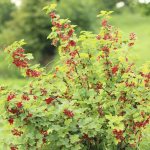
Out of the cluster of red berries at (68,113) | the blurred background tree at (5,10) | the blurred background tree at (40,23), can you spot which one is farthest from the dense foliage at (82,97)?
the blurred background tree at (5,10)

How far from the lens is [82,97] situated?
22.6 feet

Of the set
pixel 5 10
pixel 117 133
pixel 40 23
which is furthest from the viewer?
pixel 5 10

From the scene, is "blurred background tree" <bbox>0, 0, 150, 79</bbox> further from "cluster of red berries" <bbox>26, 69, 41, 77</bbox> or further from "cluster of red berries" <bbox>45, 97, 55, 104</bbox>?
"cluster of red berries" <bbox>45, 97, 55, 104</bbox>

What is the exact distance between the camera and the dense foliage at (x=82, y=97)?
20.5 ft

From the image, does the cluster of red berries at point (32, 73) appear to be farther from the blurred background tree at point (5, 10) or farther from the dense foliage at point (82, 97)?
the blurred background tree at point (5, 10)

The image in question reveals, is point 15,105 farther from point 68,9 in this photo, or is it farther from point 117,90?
point 68,9

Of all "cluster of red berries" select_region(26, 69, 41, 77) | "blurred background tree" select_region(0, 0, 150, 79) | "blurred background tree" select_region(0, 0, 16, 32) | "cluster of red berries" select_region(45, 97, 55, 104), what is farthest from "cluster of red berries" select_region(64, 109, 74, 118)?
"blurred background tree" select_region(0, 0, 16, 32)

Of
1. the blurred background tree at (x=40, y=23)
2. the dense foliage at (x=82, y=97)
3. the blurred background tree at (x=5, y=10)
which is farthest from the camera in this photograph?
the blurred background tree at (x=5, y=10)


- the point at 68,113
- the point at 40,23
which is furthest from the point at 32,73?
the point at 40,23

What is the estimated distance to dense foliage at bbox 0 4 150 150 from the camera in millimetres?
6242

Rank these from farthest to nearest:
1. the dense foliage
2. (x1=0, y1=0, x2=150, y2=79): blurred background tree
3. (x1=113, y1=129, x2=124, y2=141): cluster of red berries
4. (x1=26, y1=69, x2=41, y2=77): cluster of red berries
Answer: (x1=0, y1=0, x2=150, y2=79): blurred background tree, (x1=26, y1=69, x2=41, y2=77): cluster of red berries, the dense foliage, (x1=113, y1=129, x2=124, y2=141): cluster of red berries

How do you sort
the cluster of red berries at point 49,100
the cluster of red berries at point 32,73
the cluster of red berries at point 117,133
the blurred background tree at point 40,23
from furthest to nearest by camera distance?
the blurred background tree at point 40,23 → the cluster of red berries at point 32,73 → the cluster of red berries at point 49,100 → the cluster of red berries at point 117,133

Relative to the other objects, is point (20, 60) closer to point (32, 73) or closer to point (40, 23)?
point (32, 73)

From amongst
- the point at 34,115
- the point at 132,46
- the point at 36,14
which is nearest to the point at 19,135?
the point at 34,115
